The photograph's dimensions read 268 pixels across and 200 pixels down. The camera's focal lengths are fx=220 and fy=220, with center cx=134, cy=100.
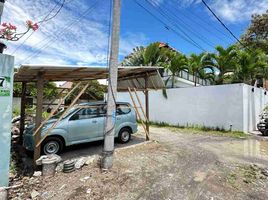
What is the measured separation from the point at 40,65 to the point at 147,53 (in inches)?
485

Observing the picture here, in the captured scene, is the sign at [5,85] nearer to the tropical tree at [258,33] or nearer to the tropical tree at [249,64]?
the tropical tree at [249,64]

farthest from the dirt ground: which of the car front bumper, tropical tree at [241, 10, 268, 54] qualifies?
tropical tree at [241, 10, 268, 54]

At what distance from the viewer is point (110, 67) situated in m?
6.14

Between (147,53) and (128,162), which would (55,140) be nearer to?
(128,162)

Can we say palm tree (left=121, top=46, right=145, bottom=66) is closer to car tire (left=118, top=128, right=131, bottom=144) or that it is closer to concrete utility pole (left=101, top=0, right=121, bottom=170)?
car tire (left=118, top=128, right=131, bottom=144)

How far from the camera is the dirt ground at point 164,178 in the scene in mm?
4633

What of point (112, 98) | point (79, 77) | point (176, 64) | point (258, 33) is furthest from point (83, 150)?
point (258, 33)

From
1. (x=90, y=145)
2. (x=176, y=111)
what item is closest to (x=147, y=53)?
(x=176, y=111)

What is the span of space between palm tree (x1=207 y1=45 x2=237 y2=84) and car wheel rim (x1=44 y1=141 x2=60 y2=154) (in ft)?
36.7

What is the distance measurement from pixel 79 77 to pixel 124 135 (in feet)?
9.61

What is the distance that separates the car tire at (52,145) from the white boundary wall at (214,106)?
30.6 feet

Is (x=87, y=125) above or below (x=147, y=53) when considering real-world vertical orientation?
below

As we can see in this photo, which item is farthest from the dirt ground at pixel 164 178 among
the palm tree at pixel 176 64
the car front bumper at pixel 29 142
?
the palm tree at pixel 176 64

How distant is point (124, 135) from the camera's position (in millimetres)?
9016
